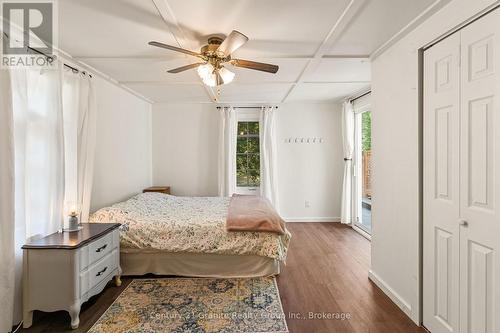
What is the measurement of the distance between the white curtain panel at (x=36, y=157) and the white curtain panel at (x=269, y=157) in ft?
11.5

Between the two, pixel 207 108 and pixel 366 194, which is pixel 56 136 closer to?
pixel 207 108

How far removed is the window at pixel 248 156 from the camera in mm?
5652

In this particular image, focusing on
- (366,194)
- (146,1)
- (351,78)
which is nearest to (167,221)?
(146,1)

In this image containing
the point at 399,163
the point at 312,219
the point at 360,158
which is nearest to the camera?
the point at 399,163

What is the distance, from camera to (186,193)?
5422 millimetres

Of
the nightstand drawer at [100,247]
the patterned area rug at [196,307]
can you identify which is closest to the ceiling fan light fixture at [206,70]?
the nightstand drawer at [100,247]

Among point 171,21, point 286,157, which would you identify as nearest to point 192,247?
point 171,21

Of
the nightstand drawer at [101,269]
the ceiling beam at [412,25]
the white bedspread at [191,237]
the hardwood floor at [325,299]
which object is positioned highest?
the ceiling beam at [412,25]

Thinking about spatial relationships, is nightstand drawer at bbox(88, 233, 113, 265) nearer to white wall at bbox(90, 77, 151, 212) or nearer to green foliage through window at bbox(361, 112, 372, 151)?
white wall at bbox(90, 77, 151, 212)

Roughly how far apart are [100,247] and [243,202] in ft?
6.43

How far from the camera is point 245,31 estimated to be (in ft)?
7.57

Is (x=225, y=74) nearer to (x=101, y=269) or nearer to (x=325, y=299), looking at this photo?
(x=101, y=269)

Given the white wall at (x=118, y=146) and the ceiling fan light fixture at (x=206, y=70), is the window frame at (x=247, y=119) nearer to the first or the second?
the white wall at (x=118, y=146)

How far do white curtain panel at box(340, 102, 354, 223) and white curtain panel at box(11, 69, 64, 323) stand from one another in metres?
4.52
